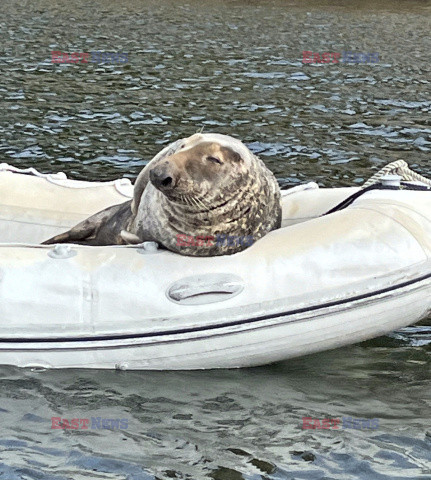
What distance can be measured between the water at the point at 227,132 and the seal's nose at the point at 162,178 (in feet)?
3.83

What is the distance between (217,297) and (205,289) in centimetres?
8

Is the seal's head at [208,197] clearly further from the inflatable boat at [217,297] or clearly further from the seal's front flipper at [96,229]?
the seal's front flipper at [96,229]

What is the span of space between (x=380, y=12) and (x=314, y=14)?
1550 millimetres

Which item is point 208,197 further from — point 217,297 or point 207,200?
point 217,297

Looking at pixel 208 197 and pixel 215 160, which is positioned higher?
pixel 215 160

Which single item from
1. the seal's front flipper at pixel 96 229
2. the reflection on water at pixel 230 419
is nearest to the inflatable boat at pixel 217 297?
the reflection on water at pixel 230 419

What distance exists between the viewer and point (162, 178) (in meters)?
5.37

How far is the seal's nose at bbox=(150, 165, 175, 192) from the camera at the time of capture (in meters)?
5.36

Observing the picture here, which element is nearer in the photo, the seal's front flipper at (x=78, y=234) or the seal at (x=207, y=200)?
the seal at (x=207, y=200)

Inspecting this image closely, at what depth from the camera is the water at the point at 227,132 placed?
514cm

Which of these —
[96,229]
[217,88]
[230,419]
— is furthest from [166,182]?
[217,88]

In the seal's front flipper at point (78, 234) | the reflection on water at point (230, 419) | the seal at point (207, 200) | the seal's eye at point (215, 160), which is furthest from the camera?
the seal's front flipper at point (78, 234)

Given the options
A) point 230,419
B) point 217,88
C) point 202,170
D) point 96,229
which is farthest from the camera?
point 217,88

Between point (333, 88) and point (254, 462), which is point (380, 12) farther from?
point (254, 462)
